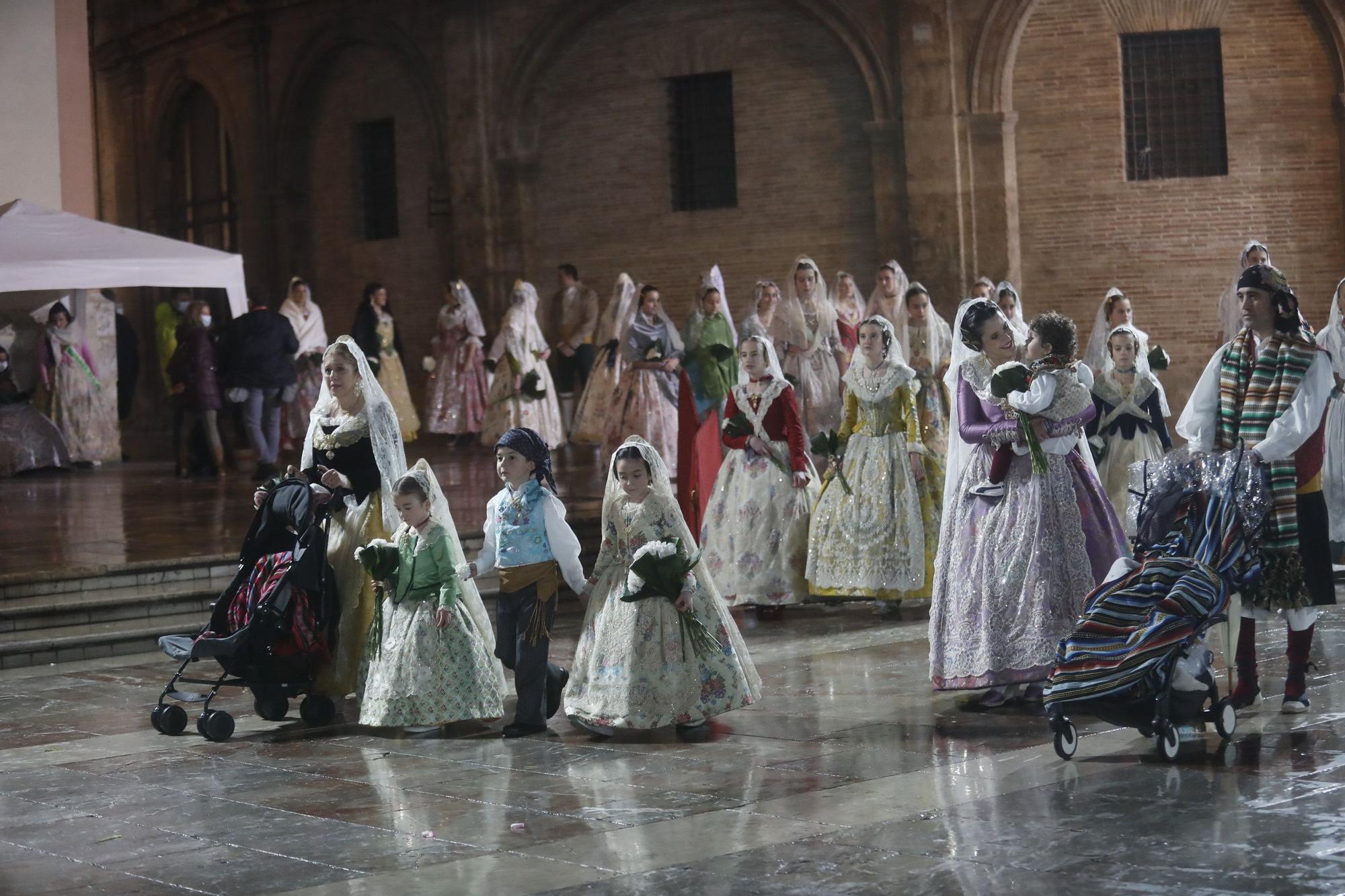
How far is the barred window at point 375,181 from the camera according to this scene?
22.1 metres

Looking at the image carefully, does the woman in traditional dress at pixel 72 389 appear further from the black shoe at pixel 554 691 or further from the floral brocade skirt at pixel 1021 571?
the floral brocade skirt at pixel 1021 571

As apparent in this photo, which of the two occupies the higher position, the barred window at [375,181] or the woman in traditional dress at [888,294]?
the barred window at [375,181]

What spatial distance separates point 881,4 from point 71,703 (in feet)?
41.2

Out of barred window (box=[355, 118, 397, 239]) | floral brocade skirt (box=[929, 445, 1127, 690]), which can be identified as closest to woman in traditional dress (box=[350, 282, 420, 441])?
barred window (box=[355, 118, 397, 239])

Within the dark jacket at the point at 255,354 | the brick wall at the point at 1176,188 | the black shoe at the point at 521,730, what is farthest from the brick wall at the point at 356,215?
the black shoe at the point at 521,730

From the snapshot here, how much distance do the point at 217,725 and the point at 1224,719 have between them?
3.56 m

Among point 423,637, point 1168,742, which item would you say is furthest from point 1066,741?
point 423,637

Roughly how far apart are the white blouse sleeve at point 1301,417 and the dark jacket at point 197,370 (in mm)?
11028

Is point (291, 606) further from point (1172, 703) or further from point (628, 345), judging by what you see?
point (628, 345)

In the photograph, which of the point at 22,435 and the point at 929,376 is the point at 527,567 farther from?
the point at 22,435

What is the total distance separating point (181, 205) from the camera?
81.9 ft

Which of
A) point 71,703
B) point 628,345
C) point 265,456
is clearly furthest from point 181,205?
point 71,703

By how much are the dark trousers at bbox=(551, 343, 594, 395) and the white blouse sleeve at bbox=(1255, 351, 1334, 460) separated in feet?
40.2

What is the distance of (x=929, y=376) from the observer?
1116 centimetres
